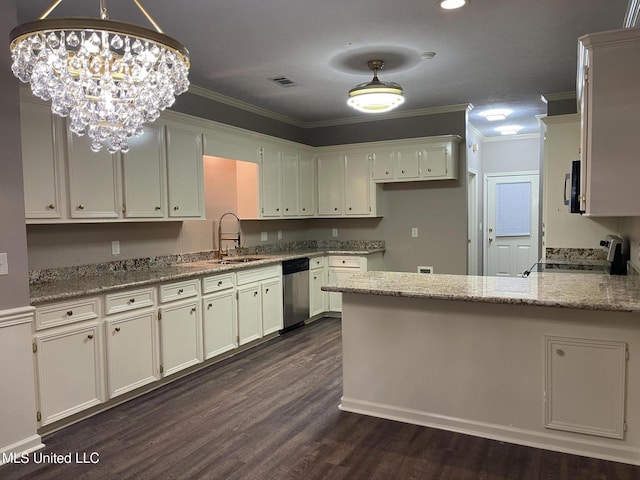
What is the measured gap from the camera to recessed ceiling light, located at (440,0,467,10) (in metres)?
2.89

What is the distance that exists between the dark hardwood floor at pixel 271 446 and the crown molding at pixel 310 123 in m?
3.02

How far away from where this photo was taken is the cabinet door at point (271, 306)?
4973 millimetres

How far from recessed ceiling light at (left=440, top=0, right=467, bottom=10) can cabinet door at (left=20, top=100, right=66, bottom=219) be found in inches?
106

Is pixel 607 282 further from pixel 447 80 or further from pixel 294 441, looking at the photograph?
pixel 447 80

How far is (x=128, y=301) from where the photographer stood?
3.38m

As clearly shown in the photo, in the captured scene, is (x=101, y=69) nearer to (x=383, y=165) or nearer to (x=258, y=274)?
(x=258, y=274)

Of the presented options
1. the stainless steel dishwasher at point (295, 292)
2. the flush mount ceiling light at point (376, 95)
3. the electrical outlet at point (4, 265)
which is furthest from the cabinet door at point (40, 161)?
the stainless steel dishwasher at point (295, 292)

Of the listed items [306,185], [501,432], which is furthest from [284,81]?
[501,432]

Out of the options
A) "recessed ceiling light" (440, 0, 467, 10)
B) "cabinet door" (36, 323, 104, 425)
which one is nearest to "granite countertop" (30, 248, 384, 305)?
"cabinet door" (36, 323, 104, 425)

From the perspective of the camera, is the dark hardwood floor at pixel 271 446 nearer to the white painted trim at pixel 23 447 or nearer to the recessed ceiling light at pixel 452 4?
the white painted trim at pixel 23 447

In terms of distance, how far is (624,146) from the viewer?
2434 millimetres

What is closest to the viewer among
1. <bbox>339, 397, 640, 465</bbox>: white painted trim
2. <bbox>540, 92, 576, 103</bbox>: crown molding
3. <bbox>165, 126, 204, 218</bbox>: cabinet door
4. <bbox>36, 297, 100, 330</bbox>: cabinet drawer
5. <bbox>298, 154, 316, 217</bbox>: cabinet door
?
<bbox>339, 397, 640, 465</bbox>: white painted trim

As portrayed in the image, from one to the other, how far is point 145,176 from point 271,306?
1.97m

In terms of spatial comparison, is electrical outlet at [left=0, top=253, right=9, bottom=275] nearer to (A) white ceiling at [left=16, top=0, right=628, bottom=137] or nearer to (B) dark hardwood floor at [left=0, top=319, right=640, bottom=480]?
(B) dark hardwood floor at [left=0, top=319, right=640, bottom=480]
